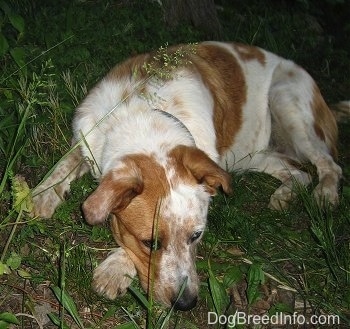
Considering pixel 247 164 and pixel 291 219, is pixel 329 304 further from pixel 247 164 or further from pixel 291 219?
pixel 247 164

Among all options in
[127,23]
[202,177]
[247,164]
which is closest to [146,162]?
[202,177]

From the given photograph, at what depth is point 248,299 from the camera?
3.18 metres

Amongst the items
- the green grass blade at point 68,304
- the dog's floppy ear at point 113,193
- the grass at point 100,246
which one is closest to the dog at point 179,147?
the dog's floppy ear at point 113,193

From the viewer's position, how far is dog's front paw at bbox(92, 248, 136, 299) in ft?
10.0

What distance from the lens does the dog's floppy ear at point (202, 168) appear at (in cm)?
301

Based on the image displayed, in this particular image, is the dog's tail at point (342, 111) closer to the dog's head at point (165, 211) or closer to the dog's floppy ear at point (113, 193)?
the dog's head at point (165, 211)

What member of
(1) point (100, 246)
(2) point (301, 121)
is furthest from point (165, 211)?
(2) point (301, 121)

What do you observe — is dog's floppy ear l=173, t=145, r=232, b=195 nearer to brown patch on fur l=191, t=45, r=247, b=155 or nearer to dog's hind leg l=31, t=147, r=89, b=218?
dog's hind leg l=31, t=147, r=89, b=218

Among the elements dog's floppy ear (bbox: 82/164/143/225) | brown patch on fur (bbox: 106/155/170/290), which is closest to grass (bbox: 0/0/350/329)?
brown patch on fur (bbox: 106/155/170/290)

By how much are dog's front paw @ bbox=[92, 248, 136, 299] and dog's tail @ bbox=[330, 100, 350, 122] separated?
2.93m

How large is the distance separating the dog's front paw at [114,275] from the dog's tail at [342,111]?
2927 mm

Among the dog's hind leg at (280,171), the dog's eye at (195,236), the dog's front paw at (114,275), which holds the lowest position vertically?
the dog's hind leg at (280,171)

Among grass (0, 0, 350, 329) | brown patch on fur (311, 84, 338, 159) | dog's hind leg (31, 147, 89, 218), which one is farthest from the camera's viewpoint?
brown patch on fur (311, 84, 338, 159)

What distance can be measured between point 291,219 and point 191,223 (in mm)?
1225
